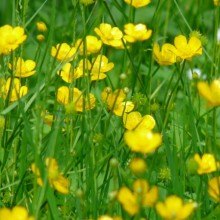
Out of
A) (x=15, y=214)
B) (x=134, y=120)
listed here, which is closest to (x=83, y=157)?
(x=134, y=120)

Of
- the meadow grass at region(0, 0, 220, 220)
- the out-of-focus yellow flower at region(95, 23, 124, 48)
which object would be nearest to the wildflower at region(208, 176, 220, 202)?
the meadow grass at region(0, 0, 220, 220)

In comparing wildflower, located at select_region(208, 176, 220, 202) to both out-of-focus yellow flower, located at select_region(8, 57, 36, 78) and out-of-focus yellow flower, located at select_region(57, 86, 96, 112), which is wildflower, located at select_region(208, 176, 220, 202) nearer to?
out-of-focus yellow flower, located at select_region(57, 86, 96, 112)

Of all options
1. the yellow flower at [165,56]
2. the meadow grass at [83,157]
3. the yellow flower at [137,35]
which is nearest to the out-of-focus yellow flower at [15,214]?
the meadow grass at [83,157]

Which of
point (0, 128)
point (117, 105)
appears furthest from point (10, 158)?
point (117, 105)

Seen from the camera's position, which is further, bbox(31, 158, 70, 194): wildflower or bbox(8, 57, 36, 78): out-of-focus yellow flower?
bbox(8, 57, 36, 78): out-of-focus yellow flower

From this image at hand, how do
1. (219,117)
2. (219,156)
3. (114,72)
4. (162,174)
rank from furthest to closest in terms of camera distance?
(114,72)
(219,117)
(219,156)
(162,174)

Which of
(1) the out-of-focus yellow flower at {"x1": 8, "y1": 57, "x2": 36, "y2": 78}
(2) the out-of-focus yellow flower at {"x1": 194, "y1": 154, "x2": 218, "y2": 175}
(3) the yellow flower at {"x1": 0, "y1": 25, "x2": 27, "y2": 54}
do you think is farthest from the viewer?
(1) the out-of-focus yellow flower at {"x1": 8, "y1": 57, "x2": 36, "y2": 78}

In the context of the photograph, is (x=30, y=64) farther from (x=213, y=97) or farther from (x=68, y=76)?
(x=213, y=97)

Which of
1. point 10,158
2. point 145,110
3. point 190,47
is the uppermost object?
point 190,47

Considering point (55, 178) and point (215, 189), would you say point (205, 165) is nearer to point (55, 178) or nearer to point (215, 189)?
point (215, 189)
